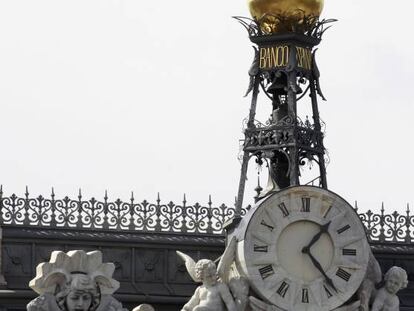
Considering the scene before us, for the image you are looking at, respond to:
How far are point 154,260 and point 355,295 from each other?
134 inches

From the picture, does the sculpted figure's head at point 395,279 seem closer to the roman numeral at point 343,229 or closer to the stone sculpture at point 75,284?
the roman numeral at point 343,229

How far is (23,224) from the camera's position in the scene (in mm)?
67000

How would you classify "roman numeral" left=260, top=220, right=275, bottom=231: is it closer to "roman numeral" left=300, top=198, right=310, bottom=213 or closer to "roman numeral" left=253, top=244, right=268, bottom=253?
"roman numeral" left=253, top=244, right=268, bottom=253

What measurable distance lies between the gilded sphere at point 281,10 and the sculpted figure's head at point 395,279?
3634 mm

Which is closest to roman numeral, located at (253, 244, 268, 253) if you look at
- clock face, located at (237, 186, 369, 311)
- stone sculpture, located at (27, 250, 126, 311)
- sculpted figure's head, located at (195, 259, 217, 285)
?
clock face, located at (237, 186, 369, 311)

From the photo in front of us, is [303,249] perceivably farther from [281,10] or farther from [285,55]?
[281,10]

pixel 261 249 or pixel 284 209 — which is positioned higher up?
pixel 284 209

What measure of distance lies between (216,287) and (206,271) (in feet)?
1.14

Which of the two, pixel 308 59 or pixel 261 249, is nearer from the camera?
pixel 261 249

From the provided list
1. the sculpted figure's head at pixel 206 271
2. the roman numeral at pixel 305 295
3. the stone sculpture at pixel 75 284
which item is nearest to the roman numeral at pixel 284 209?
the roman numeral at pixel 305 295

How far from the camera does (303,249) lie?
6531 centimetres

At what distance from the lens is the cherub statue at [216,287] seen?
6469 cm

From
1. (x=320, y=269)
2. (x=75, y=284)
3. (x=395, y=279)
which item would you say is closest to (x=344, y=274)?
(x=320, y=269)

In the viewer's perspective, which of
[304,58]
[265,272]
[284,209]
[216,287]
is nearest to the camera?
[216,287]
